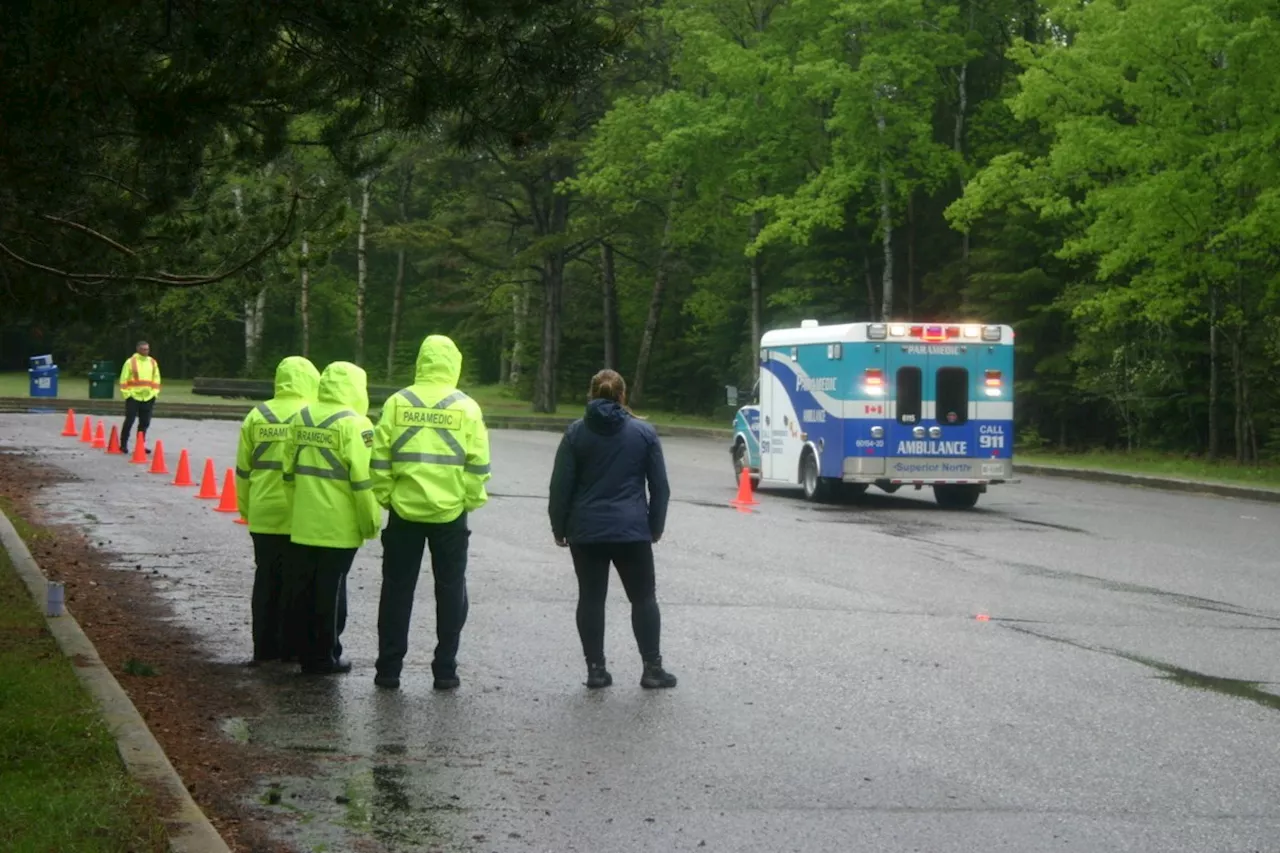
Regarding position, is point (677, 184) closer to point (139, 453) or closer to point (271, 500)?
point (139, 453)

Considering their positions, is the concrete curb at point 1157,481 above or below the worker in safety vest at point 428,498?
below

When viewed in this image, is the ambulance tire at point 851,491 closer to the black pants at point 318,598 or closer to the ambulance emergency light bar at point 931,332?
the ambulance emergency light bar at point 931,332

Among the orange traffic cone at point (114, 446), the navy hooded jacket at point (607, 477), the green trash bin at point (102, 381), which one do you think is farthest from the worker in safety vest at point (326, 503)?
the green trash bin at point (102, 381)

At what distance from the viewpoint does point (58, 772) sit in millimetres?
7008

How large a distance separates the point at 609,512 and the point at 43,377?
45823 millimetres

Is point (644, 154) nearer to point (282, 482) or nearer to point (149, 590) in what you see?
point (149, 590)

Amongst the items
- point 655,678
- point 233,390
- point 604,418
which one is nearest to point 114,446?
point 604,418

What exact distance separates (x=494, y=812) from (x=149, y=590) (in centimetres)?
747

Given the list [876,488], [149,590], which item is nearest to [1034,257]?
[876,488]

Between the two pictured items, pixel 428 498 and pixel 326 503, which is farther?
pixel 326 503

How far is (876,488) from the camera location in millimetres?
28031

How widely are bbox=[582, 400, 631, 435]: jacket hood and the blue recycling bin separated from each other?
45.0 meters

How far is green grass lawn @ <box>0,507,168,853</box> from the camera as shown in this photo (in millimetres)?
6004

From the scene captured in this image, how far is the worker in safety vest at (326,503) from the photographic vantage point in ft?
32.8
